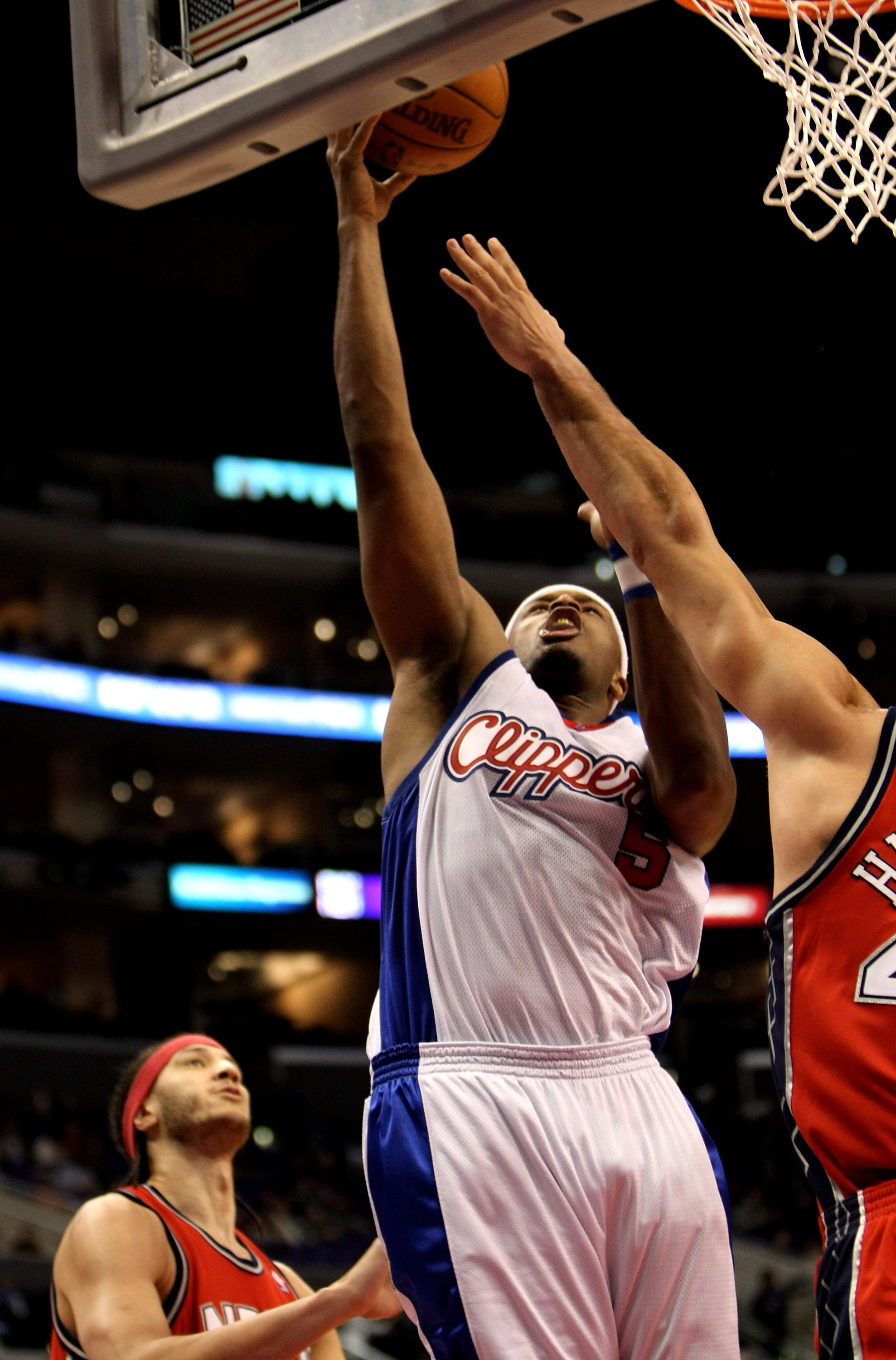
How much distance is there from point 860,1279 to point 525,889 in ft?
3.04

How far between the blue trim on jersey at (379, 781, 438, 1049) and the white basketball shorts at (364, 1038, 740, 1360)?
7 cm

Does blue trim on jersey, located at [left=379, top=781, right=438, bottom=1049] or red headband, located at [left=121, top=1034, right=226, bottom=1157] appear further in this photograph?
red headband, located at [left=121, top=1034, right=226, bottom=1157]

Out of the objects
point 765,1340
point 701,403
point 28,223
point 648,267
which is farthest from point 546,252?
point 765,1340

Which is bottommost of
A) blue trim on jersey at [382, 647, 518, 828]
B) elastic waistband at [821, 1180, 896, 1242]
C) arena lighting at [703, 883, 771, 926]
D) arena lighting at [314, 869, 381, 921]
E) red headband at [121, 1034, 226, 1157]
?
arena lighting at [703, 883, 771, 926]

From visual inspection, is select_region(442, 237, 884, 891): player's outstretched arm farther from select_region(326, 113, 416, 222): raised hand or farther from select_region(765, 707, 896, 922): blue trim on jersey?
select_region(326, 113, 416, 222): raised hand

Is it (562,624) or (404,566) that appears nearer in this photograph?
(404,566)

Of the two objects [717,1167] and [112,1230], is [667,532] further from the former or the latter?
[112,1230]

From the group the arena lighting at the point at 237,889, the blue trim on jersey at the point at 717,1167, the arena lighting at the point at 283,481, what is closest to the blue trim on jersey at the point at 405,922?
the blue trim on jersey at the point at 717,1167

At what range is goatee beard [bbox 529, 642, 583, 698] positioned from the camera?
10.7 ft

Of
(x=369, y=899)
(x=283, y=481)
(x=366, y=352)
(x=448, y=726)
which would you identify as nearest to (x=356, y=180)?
(x=366, y=352)

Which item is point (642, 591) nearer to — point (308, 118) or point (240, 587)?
point (308, 118)

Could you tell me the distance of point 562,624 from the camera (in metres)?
3.28

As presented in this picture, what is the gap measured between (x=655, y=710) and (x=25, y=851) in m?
20.2

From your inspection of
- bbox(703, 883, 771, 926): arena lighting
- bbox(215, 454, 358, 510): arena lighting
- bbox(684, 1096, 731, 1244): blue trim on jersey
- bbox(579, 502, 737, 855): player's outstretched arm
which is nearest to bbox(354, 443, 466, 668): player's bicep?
bbox(579, 502, 737, 855): player's outstretched arm
